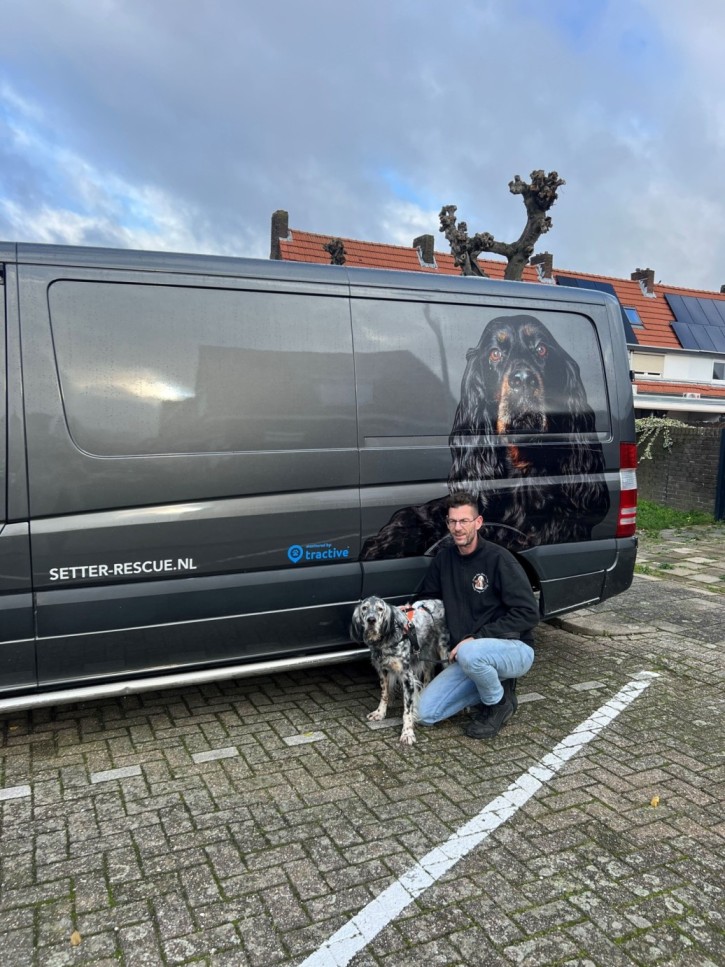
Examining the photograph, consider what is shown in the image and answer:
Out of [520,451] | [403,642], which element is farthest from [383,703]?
[520,451]

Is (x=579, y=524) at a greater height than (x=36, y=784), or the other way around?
(x=579, y=524)

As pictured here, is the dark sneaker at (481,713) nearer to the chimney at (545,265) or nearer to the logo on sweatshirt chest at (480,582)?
the logo on sweatshirt chest at (480,582)

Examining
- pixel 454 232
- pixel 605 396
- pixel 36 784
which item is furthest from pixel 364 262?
pixel 36 784

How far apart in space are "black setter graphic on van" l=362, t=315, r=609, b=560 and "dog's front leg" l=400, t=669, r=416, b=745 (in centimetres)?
71

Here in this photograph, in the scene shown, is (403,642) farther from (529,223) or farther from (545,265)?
(545,265)

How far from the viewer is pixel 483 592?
4098 millimetres

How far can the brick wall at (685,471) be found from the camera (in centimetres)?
1228

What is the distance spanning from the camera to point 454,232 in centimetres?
1175

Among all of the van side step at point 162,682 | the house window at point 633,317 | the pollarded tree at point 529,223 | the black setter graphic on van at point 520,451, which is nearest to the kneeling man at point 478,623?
the black setter graphic on van at point 520,451

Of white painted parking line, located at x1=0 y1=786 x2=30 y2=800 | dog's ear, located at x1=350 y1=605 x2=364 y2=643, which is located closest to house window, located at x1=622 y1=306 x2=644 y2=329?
dog's ear, located at x1=350 y1=605 x2=364 y2=643

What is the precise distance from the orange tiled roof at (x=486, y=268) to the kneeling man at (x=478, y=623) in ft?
75.5

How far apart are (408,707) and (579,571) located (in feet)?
5.22

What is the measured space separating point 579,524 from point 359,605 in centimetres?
168

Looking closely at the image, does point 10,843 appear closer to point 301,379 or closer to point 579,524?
point 301,379
